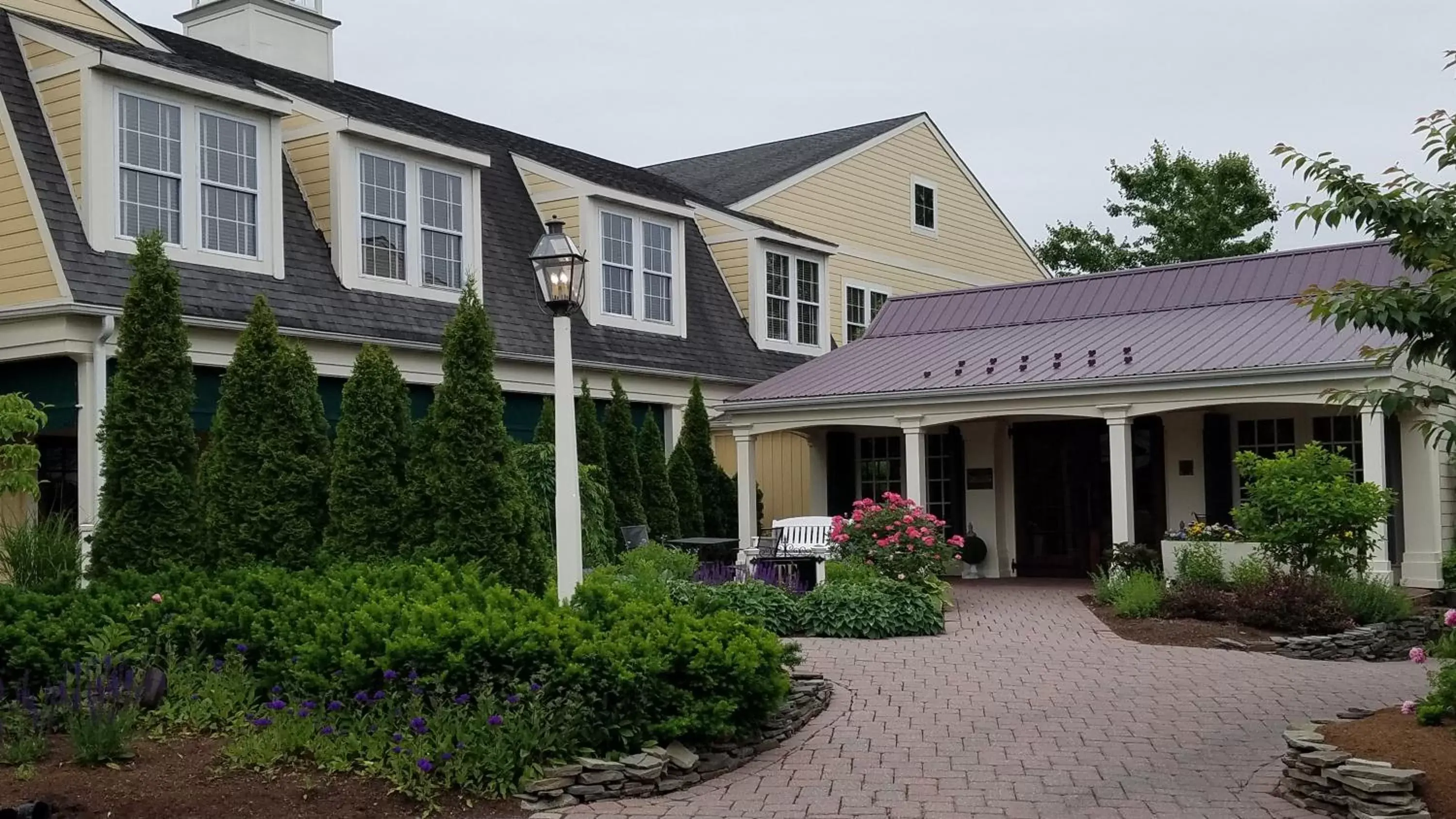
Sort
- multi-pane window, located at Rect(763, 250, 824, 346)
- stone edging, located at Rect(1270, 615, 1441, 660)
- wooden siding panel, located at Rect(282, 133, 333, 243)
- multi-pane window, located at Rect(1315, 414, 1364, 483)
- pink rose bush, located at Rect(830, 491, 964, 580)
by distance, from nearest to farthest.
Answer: stone edging, located at Rect(1270, 615, 1441, 660) < pink rose bush, located at Rect(830, 491, 964, 580) < wooden siding panel, located at Rect(282, 133, 333, 243) < multi-pane window, located at Rect(1315, 414, 1364, 483) < multi-pane window, located at Rect(763, 250, 824, 346)

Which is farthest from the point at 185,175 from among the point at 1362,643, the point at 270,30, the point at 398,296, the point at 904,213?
the point at 904,213

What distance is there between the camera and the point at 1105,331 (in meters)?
18.2

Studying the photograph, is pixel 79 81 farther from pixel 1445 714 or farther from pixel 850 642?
pixel 1445 714

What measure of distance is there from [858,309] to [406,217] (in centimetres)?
1075

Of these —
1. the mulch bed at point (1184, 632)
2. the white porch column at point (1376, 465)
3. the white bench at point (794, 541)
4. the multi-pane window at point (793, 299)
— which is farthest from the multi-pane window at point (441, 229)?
the white porch column at point (1376, 465)

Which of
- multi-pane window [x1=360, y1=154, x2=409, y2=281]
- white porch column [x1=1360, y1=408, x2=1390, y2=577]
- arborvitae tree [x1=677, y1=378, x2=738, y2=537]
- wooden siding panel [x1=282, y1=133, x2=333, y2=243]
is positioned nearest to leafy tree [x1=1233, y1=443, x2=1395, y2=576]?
white porch column [x1=1360, y1=408, x2=1390, y2=577]

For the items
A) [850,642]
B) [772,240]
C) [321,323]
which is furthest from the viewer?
[772,240]

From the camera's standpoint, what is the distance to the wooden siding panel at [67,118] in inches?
507

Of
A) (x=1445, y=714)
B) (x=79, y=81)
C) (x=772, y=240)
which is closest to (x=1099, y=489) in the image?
(x=772, y=240)

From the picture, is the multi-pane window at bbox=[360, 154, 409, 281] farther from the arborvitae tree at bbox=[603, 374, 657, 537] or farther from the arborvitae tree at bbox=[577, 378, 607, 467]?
the arborvitae tree at bbox=[603, 374, 657, 537]

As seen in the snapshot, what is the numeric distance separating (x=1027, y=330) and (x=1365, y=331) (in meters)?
4.81

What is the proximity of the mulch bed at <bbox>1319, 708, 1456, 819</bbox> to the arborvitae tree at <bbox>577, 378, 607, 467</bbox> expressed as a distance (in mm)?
10584

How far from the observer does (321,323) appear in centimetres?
1458

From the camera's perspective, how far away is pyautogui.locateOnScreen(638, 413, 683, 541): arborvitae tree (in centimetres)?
1833
